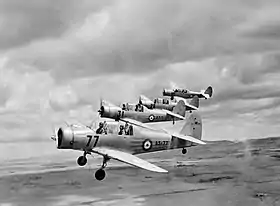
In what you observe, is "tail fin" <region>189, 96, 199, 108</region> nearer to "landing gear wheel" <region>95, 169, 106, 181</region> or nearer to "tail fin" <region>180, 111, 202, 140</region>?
"tail fin" <region>180, 111, 202, 140</region>

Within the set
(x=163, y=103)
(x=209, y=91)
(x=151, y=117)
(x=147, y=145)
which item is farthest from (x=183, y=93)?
(x=147, y=145)

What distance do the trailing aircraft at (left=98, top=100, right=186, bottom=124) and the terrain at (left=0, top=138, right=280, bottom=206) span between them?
6.09m

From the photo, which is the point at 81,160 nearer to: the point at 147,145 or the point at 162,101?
the point at 147,145

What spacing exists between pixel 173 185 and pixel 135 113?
22599 millimetres

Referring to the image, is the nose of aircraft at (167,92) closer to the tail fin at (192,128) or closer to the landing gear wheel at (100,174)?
the tail fin at (192,128)

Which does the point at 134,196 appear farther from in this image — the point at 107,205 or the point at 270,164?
the point at 270,164

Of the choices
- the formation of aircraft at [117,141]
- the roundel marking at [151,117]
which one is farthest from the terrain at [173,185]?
the formation of aircraft at [117,141]

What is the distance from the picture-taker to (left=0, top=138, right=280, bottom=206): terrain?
7769cm

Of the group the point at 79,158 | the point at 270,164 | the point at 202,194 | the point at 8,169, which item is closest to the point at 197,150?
the point at 270,164

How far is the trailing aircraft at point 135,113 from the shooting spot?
6706cm

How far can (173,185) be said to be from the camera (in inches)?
3354

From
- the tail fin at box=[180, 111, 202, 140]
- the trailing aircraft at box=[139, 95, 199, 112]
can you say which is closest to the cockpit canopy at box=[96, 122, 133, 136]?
the tail fin at box=[180, 111, 202, 140]

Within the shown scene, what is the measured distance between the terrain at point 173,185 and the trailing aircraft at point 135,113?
6089mm

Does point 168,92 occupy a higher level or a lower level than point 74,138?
higher
